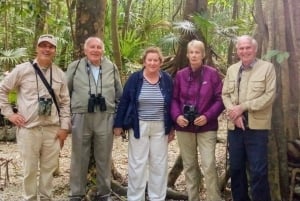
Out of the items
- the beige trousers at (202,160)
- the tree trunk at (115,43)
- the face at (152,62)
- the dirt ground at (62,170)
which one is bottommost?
the dirt ground at (62,170)

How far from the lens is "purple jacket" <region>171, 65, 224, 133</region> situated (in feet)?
14.7

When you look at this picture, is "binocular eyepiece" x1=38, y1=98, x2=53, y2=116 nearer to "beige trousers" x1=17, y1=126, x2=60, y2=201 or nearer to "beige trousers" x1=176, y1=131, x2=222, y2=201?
"beige trousers" x1=17, y1=126, x2=60, y2=201

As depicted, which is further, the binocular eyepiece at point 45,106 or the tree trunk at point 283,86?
the tree trunk at point 283,86

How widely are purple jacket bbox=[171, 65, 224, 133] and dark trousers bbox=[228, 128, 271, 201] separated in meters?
0.25

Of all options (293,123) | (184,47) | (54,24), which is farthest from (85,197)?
(54,24)

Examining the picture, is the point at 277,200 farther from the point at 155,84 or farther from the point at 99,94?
the point at 99,94

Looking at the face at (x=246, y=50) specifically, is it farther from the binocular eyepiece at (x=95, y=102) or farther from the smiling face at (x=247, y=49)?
the binocular eyepiece at (x=95, y=102)

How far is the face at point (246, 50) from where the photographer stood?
430 centimetres

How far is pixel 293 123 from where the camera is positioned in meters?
4.89

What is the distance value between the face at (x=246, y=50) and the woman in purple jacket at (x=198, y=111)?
34 centimetres

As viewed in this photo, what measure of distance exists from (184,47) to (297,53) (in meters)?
4.16

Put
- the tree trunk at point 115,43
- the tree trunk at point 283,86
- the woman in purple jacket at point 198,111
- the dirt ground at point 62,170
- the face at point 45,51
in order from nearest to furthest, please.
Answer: the face at point 45,51 < the woman in purple jacket at point 198,111 < the tree trunk at point 283,86 < the dirt ground at point 62,170 < the tree trunk at point 115,43

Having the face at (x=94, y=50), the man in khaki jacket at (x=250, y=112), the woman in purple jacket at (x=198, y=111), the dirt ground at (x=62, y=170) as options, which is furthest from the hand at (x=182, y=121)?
the dirt ground at (x=62, y=170)

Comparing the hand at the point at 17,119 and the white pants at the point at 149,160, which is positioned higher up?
the hand at the point at 17,119
